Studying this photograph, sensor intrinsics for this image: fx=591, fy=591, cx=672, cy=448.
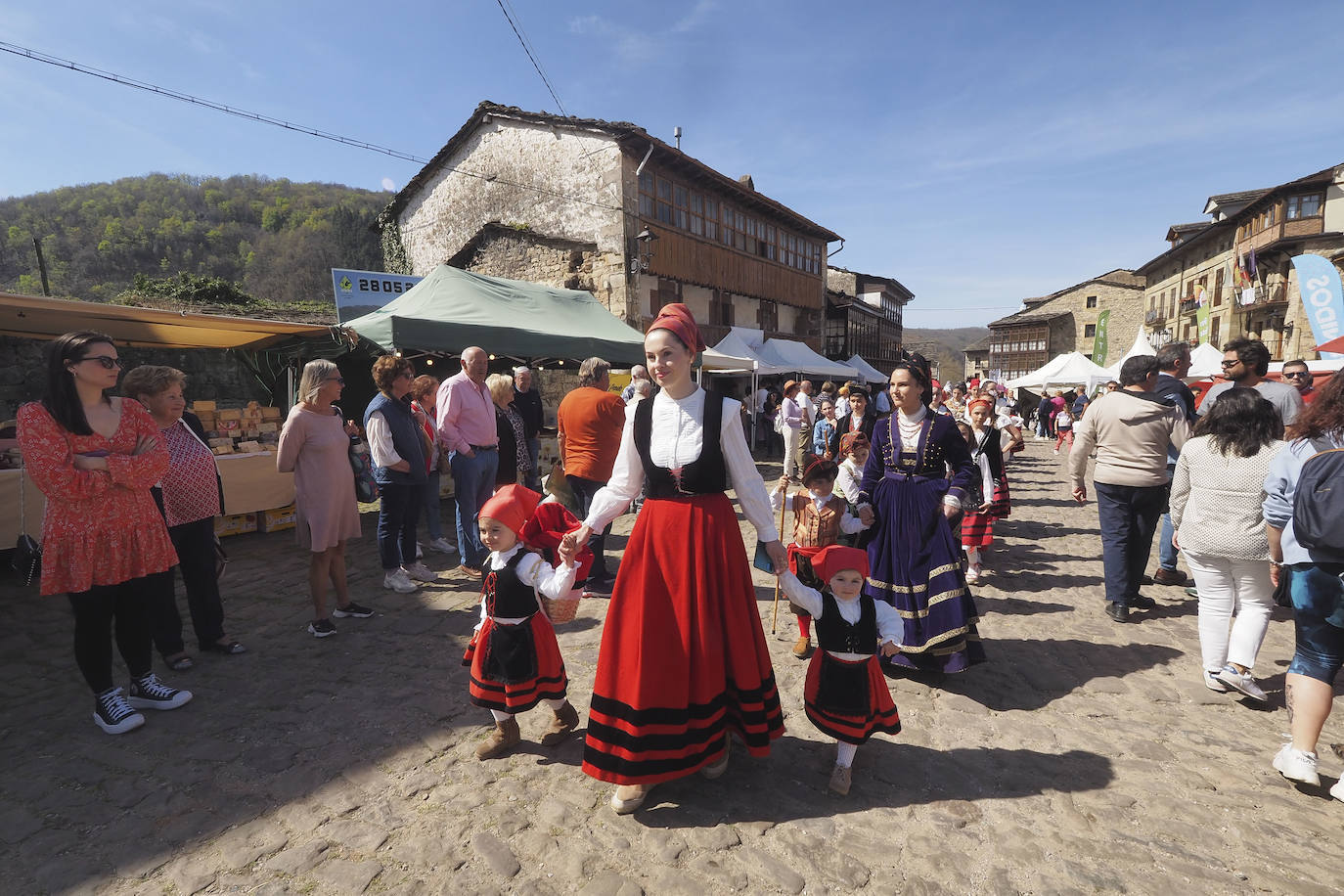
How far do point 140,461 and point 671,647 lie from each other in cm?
287

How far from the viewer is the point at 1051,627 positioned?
14.6 feet

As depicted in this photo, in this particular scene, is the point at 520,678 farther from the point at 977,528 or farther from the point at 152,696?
the point at 977,528

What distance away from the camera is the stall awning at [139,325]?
5586 millimetres

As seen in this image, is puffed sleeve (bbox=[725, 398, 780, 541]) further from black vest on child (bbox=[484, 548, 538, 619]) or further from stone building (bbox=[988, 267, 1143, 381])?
stone building (bbox=[988, 267, 1143, 381])

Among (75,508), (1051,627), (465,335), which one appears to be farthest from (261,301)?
(1051,627)

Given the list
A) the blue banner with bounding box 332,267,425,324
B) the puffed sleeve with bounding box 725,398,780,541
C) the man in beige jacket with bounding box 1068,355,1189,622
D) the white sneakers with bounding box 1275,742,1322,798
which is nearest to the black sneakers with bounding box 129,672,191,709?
the puffed sleeve with bounding box 725,398,780,541

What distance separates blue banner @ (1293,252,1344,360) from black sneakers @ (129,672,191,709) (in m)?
9.22

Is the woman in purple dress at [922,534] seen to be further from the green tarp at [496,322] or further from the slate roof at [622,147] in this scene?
the slate roof at [622,147]

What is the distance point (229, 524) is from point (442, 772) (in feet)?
19.2

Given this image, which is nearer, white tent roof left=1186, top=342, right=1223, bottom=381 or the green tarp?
the green tarp

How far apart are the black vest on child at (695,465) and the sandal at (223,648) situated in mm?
3344

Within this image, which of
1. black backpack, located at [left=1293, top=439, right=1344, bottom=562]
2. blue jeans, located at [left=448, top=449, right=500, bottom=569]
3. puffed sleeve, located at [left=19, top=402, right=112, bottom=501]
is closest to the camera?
black backpack, located at [left=1293, top=439, right=1344, bottom=562]

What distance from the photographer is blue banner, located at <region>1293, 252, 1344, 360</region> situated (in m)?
5.51

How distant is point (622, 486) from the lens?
256 centimetres
